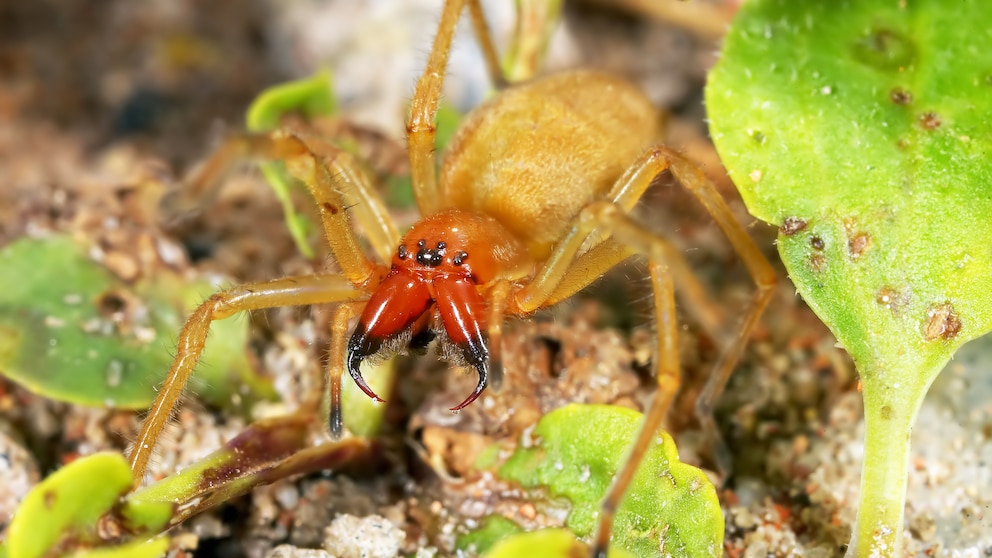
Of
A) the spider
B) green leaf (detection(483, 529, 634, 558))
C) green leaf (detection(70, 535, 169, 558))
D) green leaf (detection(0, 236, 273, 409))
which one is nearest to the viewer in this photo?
green leaf (detection(483, 529, 634, 558))

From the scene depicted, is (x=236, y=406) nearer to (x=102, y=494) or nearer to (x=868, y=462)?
(x=102, y=494)

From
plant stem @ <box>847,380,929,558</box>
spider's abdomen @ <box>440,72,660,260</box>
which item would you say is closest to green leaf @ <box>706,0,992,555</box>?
plant stem @ <box>847,380,929,558</box>

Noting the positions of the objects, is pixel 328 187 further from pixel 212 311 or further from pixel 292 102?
pixel 292 102

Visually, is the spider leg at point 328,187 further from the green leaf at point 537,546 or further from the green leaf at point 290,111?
the green leaf at point 537,546

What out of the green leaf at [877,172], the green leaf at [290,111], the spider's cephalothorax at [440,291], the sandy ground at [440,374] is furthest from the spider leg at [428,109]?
the green leaf at [877,172]

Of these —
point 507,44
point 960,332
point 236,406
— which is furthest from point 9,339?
point 960,332

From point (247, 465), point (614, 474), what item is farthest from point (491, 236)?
point (247, 465)

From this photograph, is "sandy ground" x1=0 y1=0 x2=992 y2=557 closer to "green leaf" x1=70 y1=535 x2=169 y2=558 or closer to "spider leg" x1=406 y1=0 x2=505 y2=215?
"spider leg" x1=406 y1=0 x2=505 y2=215
